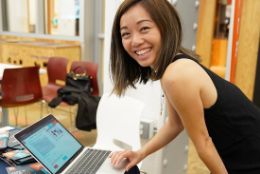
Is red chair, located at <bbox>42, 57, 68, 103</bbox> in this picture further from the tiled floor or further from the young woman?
the young woman

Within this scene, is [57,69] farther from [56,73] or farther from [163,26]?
[163,26]

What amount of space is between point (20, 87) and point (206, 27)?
2.29m

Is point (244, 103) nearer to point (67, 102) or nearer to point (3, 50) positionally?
point (67, 102)

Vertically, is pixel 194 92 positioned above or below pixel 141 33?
below

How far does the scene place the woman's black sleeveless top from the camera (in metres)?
1.01

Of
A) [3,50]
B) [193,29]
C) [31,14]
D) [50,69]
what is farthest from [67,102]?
[31,14]

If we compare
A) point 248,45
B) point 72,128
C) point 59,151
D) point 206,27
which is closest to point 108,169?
point 59,151

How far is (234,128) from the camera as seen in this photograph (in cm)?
104

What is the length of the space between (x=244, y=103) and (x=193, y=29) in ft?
3.53

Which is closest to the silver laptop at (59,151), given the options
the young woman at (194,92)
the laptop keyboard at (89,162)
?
the laptop keyboard at (89,162)

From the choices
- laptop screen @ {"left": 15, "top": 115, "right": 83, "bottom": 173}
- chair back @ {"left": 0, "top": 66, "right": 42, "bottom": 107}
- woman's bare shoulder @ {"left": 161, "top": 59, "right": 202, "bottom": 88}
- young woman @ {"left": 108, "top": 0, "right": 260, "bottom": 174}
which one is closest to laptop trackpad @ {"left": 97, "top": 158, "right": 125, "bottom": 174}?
laptop screen @ {"left": 15, "top": 115, "right": 83, "bottom": 173}

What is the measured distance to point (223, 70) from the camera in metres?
3.67

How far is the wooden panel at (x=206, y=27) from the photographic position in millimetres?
3615

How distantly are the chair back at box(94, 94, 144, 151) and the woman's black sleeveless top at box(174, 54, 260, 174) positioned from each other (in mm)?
733
